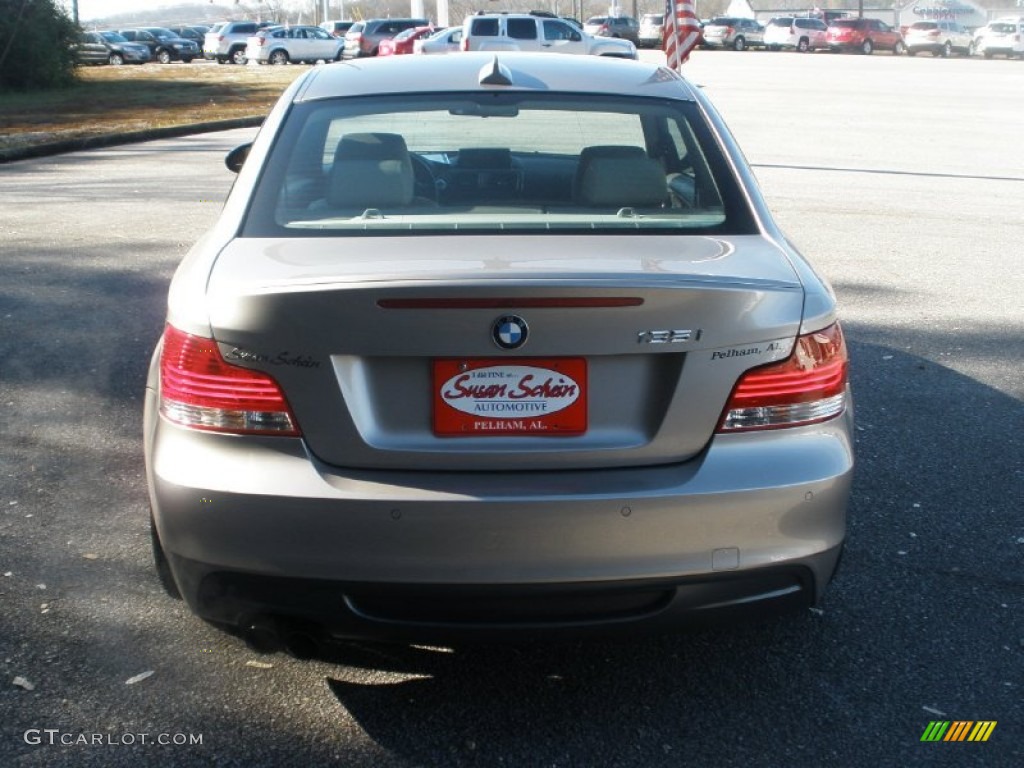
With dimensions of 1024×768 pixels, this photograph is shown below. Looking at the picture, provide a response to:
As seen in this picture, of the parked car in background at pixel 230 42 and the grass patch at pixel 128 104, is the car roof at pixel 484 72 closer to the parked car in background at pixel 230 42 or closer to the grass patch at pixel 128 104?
the grass patch at pixel 128 104

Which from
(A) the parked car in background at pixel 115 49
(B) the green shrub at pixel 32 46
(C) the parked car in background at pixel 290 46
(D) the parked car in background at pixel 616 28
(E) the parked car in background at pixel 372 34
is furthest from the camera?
(D) the parked car in background at pixel 616 28

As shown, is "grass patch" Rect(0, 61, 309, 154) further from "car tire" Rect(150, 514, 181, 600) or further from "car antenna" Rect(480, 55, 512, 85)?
"car tire" Rect(150, 514, 181, 600)

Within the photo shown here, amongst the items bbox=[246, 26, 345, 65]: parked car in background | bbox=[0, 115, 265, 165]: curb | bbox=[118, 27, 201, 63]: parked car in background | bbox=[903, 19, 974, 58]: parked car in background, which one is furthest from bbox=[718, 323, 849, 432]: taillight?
bbox=[118, 27, 201, 63]: parked car in background

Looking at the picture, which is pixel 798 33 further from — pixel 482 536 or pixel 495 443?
pixel 482 536

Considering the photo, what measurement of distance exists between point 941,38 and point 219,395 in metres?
64.4

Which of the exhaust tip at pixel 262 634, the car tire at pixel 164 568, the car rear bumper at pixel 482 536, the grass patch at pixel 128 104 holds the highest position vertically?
the car rear bumper at pixel 482 536

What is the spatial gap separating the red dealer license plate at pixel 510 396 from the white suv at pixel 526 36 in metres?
35.0

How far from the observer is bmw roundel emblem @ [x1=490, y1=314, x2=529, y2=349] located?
2869mm

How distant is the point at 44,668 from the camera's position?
11.6 ft

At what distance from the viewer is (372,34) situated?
51344mm

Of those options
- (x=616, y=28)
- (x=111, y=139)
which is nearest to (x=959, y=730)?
(x=111, y=139)

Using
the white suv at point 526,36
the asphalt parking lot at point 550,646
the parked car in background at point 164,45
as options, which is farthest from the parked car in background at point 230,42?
the asphalt parking lot at point 550,646

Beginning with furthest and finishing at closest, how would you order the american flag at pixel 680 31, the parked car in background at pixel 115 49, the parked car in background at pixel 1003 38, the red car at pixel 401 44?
the parked car in background at pixel 1003 38 < the parked car in background at pixel 115 49 < the red car at pixel 401 44 < the american flag at pixel 680 31

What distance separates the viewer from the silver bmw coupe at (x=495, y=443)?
2.88 m
